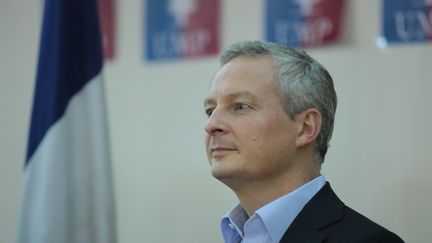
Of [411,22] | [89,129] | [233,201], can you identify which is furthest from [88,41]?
[411,22]

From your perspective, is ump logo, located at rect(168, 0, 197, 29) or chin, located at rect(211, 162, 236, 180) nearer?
chin, located at rect(211, 162, 236, 180)

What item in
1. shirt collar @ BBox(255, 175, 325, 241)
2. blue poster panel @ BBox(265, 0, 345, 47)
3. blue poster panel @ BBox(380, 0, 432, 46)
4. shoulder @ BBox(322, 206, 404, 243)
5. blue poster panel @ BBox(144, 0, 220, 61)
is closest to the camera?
shoulder @ BBox(322, 206, 404, 243)

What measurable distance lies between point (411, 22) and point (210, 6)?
0.93m

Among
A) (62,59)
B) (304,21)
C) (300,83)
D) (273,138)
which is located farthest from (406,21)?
(62,59)

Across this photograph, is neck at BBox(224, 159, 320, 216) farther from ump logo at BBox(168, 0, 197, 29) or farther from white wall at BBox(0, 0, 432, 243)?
ump logo at BBox(168, 0, 197, 29)

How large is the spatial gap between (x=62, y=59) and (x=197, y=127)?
Answer: 719 mm

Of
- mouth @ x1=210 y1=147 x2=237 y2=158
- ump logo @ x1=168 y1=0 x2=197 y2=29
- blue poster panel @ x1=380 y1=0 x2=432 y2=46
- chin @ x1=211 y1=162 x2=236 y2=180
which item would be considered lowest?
chin @ x1=211 y1=162 x2=236 y2=180

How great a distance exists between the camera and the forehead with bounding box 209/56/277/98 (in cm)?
168

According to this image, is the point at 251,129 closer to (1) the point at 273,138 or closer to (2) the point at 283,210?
(1) the point at 273,138

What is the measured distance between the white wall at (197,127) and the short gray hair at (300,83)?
59cm

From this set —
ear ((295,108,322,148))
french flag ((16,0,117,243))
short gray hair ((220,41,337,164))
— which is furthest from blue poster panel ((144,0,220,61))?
ear ((295,108,322,148))

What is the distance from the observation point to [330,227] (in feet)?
5.12

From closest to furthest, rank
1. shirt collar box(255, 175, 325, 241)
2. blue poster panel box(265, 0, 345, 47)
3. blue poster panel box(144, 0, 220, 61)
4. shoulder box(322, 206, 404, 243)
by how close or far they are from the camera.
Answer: shoulder box(322, 206, 404, 243) → shirt collar box(255, 175, 325, 241) → blue poster panel box(265, 0, 345, 47) → blue poster panel box(144, 0, 220, 61)

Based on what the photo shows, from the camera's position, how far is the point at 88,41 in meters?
2.39
